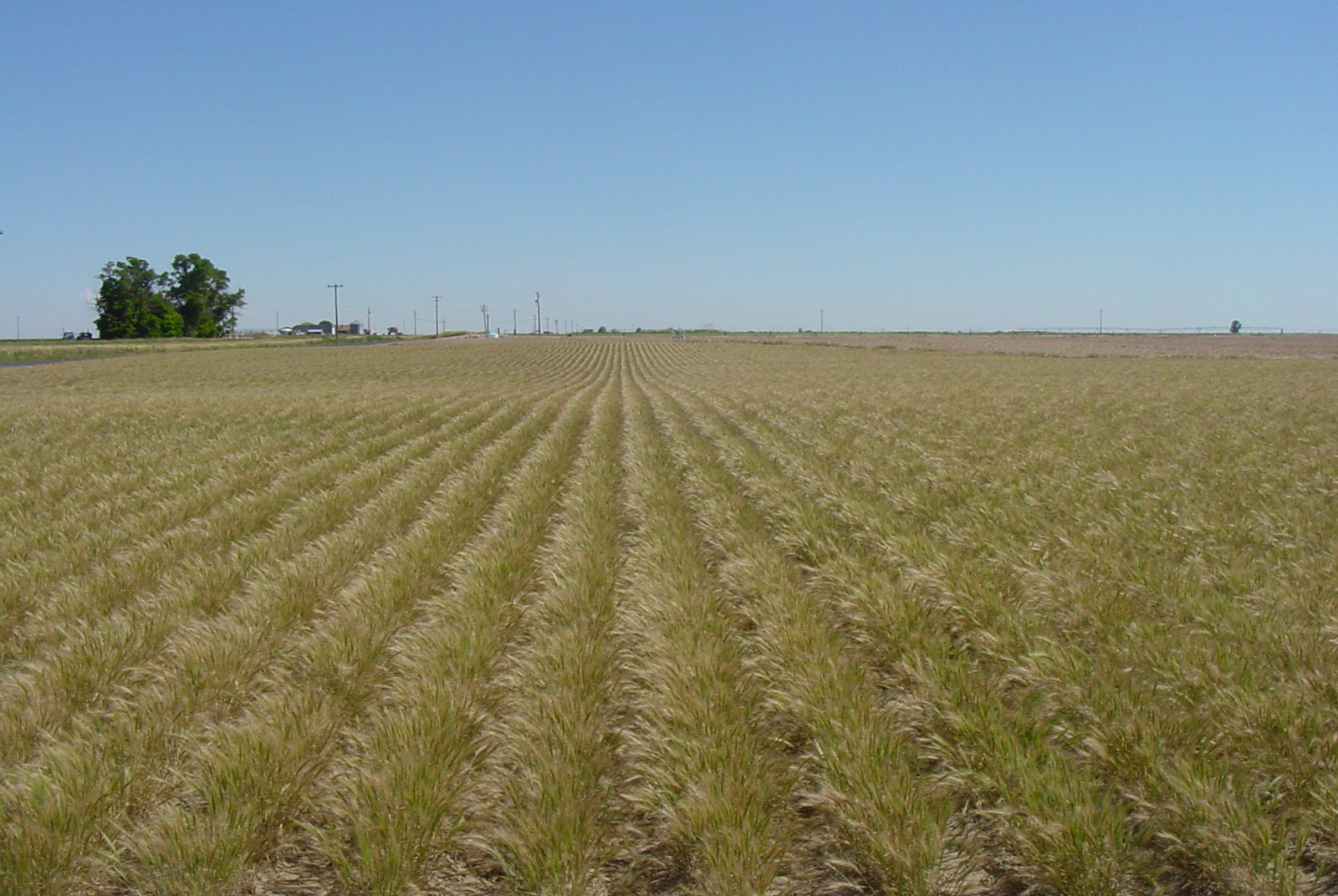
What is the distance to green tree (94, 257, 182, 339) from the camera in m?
113

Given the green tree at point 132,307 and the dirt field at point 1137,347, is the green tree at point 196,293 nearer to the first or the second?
the green tree at point 132,307

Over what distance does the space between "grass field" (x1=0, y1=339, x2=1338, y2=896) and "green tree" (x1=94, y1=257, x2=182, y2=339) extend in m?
123

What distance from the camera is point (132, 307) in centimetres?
11325

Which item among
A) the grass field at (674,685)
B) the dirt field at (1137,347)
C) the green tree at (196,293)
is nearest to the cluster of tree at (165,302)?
the green tree at (196,293)

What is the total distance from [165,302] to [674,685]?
136324mm

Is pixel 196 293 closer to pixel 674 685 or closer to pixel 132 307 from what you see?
pixel 132 307

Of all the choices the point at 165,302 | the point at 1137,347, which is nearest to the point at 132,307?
the point at 165,302

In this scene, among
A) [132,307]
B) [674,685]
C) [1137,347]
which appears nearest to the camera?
[674,685]

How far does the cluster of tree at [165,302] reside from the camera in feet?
370

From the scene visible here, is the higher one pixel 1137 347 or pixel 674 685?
pixel 1137 347

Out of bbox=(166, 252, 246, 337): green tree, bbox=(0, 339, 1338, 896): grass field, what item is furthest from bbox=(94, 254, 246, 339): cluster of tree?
bbox=(0, 339, 1338, 896): grass field

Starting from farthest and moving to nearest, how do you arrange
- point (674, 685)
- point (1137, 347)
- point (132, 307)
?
1. point (132, 307)
2. point (1137, 347)
3. point (674, 685)

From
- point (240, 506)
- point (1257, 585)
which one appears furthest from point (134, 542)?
point (1257, 585)

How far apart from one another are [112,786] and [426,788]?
124 cm
